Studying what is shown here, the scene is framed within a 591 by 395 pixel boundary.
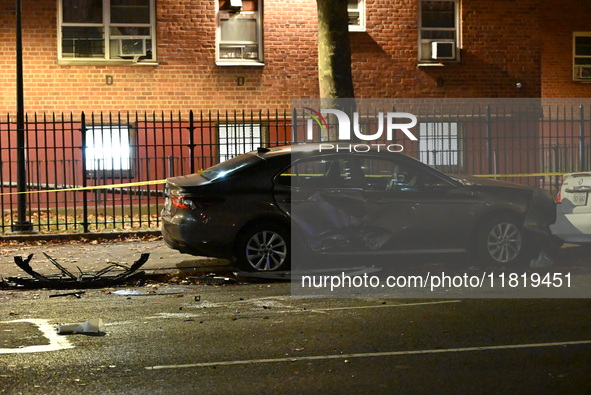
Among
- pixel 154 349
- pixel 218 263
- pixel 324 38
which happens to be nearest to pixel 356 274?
pixel 218 263

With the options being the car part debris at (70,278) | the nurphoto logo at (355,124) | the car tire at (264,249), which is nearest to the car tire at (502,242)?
the nurphoto logo at (355,124)

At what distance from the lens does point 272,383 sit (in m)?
6.65

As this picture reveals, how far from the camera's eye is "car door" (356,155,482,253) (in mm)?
11570

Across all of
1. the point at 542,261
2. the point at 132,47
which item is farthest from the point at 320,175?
the point at 132,47

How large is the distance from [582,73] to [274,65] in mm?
13979

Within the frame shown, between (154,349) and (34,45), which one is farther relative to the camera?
(34,45)

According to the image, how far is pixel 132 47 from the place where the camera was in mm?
20297

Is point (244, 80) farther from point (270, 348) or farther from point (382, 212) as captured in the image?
point (270, 348)

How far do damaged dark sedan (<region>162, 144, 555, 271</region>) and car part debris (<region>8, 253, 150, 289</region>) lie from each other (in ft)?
2.21

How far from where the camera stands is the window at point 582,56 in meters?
31.1

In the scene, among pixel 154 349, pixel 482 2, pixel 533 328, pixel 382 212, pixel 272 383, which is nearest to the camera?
pixel 272 383

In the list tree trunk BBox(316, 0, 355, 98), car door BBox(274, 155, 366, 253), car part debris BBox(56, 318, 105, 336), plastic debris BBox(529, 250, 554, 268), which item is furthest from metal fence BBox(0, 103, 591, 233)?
car part debris BBox(56, 318, 105, 336)

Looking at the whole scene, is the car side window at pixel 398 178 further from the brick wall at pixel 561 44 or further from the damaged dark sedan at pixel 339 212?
the brick wall at pixel 561 44

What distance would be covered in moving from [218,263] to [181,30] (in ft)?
29.1
